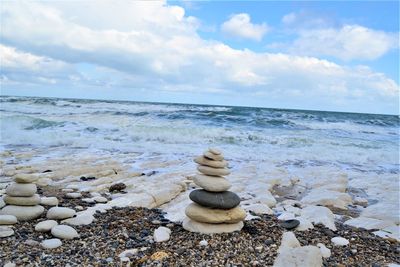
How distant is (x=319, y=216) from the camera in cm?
581

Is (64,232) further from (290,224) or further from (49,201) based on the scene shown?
(290,224)

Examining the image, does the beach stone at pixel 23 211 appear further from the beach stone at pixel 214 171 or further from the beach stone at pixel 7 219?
the beach stone at pixel 214 171

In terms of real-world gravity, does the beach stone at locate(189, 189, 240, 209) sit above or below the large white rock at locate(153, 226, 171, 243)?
above

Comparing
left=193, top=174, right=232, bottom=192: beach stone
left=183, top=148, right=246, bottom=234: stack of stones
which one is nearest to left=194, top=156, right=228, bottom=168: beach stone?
left=183, top=148, right=246, bottom=234: stack of stones

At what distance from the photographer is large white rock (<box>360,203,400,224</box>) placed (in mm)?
6344

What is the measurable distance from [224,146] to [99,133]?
583 centimetres

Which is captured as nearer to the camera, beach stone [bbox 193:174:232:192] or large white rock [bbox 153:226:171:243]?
large white rock [bbox 153:226:171:243]

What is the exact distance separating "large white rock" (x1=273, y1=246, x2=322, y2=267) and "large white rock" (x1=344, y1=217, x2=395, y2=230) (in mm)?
2105

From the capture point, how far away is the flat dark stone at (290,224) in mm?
5086

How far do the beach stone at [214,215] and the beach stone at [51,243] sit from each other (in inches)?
61.6

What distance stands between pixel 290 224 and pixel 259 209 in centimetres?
91

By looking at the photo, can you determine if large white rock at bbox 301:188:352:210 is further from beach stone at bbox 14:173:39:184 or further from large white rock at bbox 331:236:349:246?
beach stone at bbox 14:173:39:184

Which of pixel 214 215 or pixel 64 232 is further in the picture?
pixel 214 215

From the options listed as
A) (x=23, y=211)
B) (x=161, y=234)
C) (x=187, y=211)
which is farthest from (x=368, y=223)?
(x=23, y=211)
